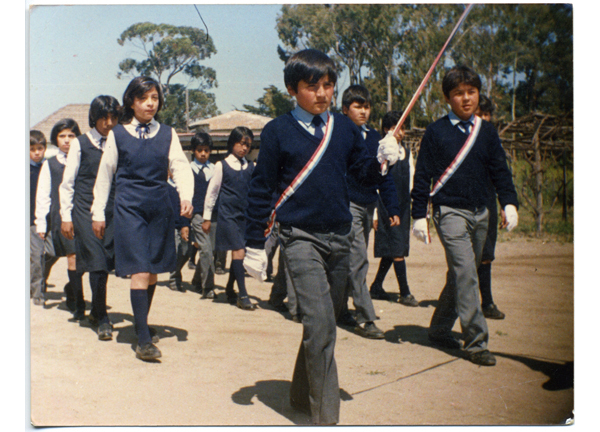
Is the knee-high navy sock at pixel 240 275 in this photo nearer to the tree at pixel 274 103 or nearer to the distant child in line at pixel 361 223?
the distant child in line at pixel 361 223

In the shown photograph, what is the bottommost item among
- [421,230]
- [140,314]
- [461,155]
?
[140,314]

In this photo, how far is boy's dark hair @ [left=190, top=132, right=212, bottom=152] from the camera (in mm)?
5000

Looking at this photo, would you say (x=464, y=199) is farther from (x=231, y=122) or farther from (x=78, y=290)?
(x=78, y=290)

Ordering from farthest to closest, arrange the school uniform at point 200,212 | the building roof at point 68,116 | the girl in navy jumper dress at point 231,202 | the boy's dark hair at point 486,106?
the school uniform at point 200,212
the girl in navy jumper dress at point 231,202
the boy's dark hair at point 486,106
the building roof at point 68,116

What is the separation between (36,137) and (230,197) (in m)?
1.83

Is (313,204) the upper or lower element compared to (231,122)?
lower

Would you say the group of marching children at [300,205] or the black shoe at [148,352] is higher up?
the group of marching children at [300,205]

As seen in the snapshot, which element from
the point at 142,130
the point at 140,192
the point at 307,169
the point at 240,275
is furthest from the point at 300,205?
the point at 240,275

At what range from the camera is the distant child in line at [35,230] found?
4.56 meters

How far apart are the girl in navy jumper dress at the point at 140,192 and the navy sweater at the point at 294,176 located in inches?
38.7

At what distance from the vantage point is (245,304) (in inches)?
213

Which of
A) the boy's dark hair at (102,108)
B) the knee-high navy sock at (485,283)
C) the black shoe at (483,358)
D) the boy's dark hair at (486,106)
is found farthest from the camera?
the knee-high navy sock at (485,283)

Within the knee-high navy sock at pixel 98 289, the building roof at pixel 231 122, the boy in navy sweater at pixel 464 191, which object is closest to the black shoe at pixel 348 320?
the boy in navy sweater at pixel 464 191

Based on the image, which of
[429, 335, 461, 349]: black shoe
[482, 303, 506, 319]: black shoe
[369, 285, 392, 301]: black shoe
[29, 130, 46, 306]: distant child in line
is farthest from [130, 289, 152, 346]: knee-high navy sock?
[482, 303, 506, 319]: black shoe
